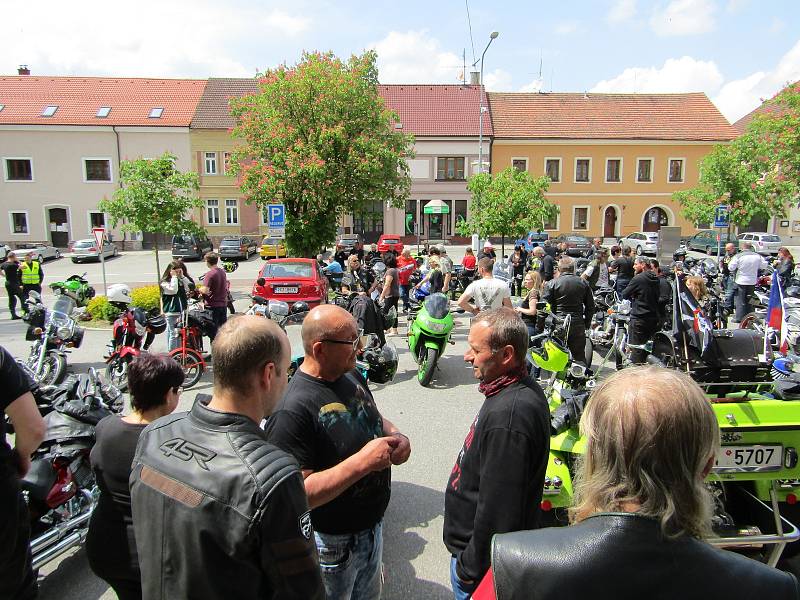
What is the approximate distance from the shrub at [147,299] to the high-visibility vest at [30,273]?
2673mm

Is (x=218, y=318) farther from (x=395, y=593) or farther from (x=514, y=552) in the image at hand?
(x=514, y=552)

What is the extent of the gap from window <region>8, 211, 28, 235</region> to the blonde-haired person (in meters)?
46.2

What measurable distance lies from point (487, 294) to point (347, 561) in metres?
5.85

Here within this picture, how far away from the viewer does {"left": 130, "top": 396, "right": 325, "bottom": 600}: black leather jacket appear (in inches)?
59.6

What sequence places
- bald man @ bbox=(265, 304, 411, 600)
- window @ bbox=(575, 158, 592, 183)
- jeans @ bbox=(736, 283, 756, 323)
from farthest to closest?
1. window @ bbox=(575, 158, 592, 183)
2. jeans @ bbox=(736, 283, 756, 323)
3. bald man @ bbox=(265, 304, 411, 600)

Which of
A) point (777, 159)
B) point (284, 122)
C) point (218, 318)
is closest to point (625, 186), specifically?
point (777, 159)

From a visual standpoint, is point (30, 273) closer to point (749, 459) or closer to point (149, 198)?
point (149, 198)

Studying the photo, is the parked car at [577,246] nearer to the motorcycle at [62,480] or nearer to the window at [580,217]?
the window at [580,217]

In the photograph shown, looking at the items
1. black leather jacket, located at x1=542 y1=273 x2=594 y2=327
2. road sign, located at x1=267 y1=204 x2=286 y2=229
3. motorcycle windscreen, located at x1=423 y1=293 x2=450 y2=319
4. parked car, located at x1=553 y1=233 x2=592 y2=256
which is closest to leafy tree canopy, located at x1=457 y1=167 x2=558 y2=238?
road sign, located at x1=267 y1=204 x2=286 y2=229

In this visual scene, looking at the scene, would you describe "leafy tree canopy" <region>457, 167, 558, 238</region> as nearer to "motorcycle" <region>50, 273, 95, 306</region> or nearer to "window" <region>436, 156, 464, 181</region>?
"motorcycle" <region>50, 273, 95, 306</region>

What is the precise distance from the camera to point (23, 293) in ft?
48.6

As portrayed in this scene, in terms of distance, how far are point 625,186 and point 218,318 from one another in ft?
126

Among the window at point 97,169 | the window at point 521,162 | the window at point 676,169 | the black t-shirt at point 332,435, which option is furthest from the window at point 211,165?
the black t-shirt at point 332,435

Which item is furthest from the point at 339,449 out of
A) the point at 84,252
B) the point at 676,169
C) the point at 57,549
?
the point at 676,169
